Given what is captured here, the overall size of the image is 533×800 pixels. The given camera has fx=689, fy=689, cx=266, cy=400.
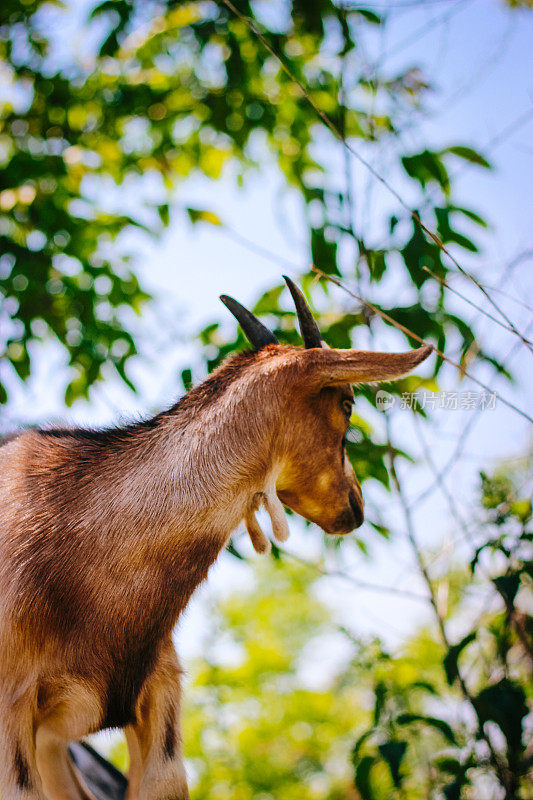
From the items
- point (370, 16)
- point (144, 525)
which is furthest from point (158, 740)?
point (370, 16)

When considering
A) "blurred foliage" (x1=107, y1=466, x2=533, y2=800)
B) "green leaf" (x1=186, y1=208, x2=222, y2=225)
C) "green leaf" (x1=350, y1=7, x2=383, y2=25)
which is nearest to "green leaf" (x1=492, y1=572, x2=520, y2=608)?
"blurred foliage" (x1=107, y1=466, x2=533, y2=800)

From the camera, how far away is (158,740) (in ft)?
7.59

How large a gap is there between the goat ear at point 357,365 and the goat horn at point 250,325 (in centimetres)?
28

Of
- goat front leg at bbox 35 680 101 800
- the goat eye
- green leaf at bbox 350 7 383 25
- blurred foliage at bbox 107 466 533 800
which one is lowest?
blurred foliage at bbox 107 466 533 800

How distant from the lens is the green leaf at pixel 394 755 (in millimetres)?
2682

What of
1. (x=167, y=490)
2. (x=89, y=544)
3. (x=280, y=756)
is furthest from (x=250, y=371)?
(x=280, y=756)

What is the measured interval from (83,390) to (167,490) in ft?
8.54

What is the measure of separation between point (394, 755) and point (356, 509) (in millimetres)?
1078

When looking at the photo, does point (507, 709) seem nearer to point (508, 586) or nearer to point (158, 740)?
point (508, 586)

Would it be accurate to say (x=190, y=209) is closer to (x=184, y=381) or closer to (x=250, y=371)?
(x=184, y=381)

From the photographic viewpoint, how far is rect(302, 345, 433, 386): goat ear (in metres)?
2.06

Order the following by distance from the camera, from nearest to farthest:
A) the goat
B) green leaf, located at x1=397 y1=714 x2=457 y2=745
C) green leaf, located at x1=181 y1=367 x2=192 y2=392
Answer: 1. the goat
2. green leaf, located at x1=397 y1=714 x2=457 y2=745
3. green leaf, located at x1=181 y1=367 x2=192 y2=392

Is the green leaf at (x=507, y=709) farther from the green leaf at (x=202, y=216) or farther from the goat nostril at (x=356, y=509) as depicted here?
the green leaf at (x=202, y=216)

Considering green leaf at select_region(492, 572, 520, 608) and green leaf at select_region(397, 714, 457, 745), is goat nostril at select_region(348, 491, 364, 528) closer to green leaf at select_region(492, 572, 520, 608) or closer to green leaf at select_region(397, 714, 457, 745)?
green leaf at select_region(492, 572, 520, 608)
